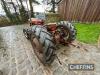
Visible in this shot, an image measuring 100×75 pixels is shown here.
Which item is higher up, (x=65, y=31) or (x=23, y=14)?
(x=65, y=31)

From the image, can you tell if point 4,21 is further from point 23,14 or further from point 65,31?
point 65,31

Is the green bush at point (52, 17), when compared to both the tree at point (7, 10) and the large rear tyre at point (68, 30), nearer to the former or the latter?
the tree at point (7, 10)

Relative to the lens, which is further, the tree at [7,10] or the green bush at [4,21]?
the tree at [7,10]

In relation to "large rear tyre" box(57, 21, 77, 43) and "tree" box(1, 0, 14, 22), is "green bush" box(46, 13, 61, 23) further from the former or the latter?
"large rear tyre" box(57, 21, 77, 43)

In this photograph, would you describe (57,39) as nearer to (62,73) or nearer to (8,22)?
(62,73)

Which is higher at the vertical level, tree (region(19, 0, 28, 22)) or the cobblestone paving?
tree (region(19, 0, 28, 22))

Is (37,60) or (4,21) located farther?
(4,21)

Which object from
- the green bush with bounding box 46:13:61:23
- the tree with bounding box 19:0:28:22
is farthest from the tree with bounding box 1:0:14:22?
the green bush with bounding box 46:13:61:23

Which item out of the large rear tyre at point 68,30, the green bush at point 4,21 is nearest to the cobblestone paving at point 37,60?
the large rear tyre at point 68,30

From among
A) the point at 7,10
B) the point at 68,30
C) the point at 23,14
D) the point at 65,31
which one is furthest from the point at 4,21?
the point at 68,30

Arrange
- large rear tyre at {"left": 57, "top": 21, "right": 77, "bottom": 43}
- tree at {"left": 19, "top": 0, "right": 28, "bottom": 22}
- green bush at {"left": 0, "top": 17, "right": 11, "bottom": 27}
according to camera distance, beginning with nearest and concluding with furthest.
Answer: large rear tyre at {"left": 57, "top": 21, "right": 77, "bottom": 43} < green bush at {"left": 0, "top": 17, "right": 11, "bottom": 27} < tree at {"left": 19, "top": 0, "right": 28, "bottom": 22}

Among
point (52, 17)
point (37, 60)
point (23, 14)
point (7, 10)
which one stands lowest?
point (37, 60)

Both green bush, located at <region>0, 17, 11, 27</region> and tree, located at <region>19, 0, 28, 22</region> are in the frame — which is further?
tree, located at <region>19, 0, 28, 22</region>

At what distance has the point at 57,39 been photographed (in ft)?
16.6
